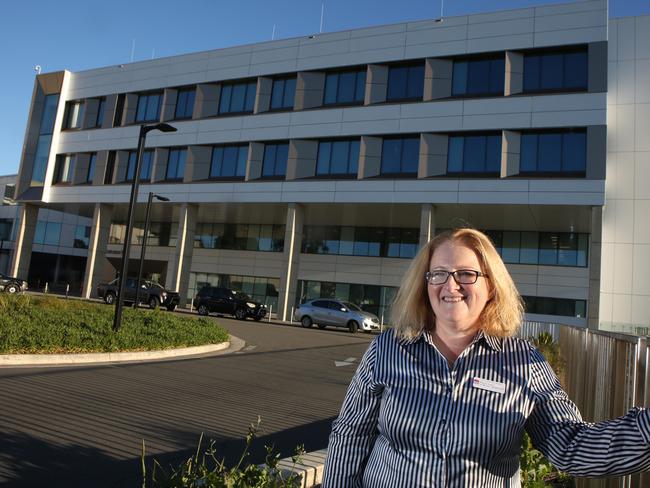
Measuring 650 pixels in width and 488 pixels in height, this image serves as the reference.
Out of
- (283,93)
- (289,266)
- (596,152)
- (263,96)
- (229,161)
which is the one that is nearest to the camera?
(596,152)

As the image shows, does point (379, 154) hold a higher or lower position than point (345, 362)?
higher

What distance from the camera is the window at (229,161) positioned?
34500mm

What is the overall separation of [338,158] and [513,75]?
33.7ft

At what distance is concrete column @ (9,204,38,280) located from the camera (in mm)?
41312

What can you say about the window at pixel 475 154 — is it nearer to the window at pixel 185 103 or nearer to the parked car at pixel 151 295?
the parked car at pixel 151 295

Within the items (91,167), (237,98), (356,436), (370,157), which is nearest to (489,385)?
(356,436)

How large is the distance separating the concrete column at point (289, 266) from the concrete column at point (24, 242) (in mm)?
21977

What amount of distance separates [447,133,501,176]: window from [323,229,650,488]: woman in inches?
1059

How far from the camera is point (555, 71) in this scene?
27125 mm

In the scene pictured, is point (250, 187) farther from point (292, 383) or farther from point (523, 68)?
point (292, 383)

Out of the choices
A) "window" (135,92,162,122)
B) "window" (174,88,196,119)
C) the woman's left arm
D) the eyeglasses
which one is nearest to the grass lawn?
the eyeglasses

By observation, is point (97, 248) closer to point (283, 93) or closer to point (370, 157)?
point (283, 93)

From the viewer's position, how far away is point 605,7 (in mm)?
26062

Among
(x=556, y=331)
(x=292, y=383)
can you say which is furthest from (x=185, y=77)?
(x=292, y=383)
